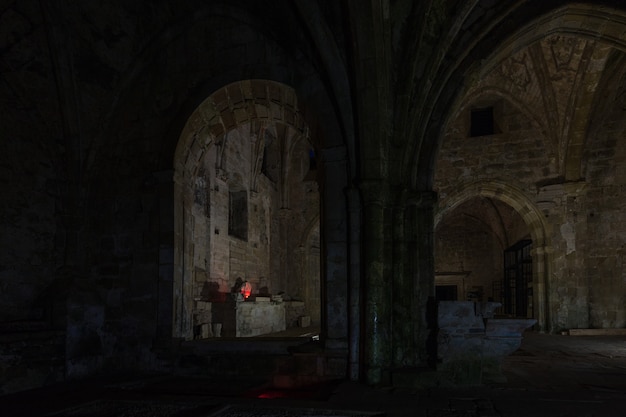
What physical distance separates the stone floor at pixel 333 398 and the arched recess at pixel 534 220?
5.30 m

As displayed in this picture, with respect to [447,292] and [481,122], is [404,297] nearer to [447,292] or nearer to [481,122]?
[481,122]

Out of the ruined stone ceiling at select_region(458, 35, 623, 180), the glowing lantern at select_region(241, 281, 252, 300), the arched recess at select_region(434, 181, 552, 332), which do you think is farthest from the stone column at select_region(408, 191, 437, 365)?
the glowing lantern at select_region(241, 281, 252, 300)

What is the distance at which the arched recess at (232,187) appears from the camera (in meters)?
6.25

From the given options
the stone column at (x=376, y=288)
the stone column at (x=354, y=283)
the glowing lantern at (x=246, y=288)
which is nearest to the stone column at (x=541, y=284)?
the glowing lantern at (x=246, y=288)

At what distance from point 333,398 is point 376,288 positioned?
1.28 meters

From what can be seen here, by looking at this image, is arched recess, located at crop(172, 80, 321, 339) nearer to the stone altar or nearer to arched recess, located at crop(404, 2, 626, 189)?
arched recess, located at crop(404, 2, 626, 189)

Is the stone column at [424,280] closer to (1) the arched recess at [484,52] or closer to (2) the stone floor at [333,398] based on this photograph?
(1) the arched recess at [484,52]

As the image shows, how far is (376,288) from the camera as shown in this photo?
16.7 feet

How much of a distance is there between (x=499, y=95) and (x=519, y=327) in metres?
7.87


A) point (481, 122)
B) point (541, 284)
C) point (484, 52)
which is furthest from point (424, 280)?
point (481, 122)

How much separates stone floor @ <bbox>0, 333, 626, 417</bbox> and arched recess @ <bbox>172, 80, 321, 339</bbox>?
53.4 inches

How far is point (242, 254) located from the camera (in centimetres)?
1292

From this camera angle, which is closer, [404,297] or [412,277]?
[404,297]

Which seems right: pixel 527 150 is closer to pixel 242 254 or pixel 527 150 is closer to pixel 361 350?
pixel 242 254
